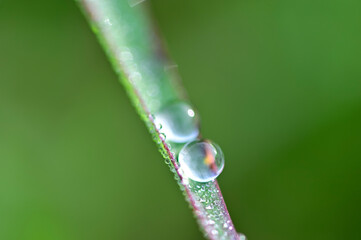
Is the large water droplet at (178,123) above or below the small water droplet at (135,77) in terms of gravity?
below

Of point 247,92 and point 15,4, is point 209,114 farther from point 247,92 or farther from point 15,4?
point 15,4

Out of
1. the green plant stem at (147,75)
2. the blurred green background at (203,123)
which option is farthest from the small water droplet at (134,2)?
the blurred green background at (203,123)

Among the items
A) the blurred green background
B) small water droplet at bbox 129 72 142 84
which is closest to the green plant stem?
small water droplet at bbox 129 72 142 84

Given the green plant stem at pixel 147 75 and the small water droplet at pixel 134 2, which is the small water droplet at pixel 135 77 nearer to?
the green plant stem at pixel 147 75

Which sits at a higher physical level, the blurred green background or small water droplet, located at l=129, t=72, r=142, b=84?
the blurred green background

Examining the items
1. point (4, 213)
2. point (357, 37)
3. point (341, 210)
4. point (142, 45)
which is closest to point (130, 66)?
point (142, 45)

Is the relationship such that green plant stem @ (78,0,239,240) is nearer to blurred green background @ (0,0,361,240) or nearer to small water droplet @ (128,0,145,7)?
small water droplet @ (128,0,145,7)
